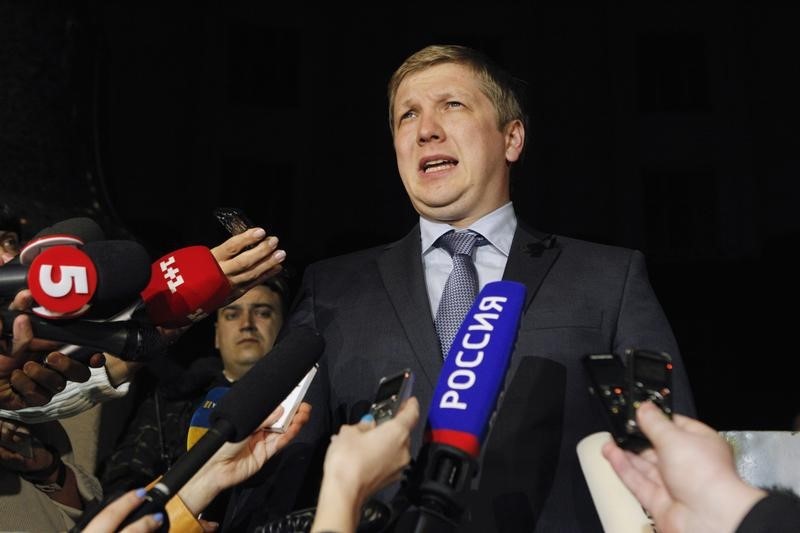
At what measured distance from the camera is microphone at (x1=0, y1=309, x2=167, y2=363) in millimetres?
1038

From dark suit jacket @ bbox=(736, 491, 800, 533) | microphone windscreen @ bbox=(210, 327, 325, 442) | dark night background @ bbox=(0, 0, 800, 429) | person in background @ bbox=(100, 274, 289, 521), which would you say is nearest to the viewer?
dark suit jacket @ bbox=(736, 491, 800, 533)

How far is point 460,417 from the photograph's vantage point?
2.98ft

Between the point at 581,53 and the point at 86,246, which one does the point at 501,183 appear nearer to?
the point at 86,246

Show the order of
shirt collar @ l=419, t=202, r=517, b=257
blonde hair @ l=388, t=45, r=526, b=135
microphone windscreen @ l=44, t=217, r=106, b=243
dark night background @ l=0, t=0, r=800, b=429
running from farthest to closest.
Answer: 1. dark night background @ l=0, t=0, r=800, b=429
2. blonde hair @ l=388, t=45, r=526, b=135
3. shirt collar @ l=419, t=202, r=517, b=257
4. microphone windscreen @ l=44, t=217, r=106, b=243

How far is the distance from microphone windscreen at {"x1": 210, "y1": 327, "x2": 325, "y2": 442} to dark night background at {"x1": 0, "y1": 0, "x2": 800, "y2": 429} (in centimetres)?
528

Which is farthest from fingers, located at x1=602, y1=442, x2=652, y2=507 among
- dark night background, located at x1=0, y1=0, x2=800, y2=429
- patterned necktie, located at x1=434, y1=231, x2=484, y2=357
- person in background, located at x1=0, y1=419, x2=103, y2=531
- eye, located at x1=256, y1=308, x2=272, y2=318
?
dark night background, located at x1=0, y1=0, x2=800, y2=429

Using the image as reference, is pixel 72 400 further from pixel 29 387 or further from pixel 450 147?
pixel 450 147

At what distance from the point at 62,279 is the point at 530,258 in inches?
32.0

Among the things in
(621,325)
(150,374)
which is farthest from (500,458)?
(150,374)

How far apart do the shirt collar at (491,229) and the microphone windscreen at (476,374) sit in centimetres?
49

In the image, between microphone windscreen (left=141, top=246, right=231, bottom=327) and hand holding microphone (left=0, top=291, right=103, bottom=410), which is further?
microphone windscreen (left=141, top=246, right=231, bottom=327)

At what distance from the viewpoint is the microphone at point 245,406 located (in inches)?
34.4

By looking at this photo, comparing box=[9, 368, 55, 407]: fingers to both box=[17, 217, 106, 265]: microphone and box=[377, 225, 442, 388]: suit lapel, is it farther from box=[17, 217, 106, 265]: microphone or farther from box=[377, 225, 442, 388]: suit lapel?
box=[377, 225, 442, 388]: suit lapel

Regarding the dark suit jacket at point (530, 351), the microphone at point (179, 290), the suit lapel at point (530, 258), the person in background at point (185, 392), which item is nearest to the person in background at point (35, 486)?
the person in background at point (185, 392)
